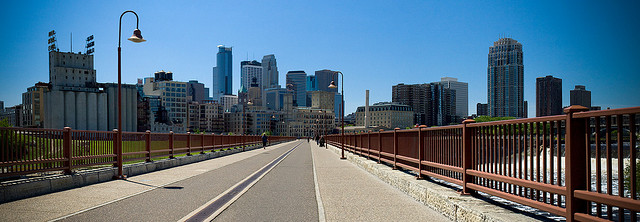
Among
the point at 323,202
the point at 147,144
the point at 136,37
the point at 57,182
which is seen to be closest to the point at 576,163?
the point at 323,202

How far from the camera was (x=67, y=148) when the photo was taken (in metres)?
13.2

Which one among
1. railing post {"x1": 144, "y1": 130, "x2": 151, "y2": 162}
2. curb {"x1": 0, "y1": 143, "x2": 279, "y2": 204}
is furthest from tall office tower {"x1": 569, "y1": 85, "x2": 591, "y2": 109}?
curb {"x1": 0, "y1": 143, "x2": 279, "y2": 204}

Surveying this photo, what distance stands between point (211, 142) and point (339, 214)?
24.8 metres

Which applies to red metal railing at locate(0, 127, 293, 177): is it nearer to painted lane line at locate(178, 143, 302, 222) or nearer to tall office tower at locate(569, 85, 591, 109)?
painted lane line at locate(178, 143, 302, 222)

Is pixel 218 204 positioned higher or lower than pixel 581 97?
lower

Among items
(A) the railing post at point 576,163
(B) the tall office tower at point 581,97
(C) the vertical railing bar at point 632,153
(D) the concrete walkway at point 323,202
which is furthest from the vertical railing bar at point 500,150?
(B) the tall office tower at point 581,97

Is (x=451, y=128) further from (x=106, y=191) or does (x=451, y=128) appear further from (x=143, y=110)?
(x=143, y=110)

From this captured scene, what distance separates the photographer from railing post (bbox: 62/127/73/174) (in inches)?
509

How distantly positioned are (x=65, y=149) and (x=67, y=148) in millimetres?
71

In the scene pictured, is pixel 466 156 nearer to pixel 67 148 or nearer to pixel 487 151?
pixel 487 151

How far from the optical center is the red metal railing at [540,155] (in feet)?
15.4

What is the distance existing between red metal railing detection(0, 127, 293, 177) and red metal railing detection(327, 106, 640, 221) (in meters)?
9.94

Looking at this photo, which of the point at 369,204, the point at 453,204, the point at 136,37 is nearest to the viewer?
the point at 453,204

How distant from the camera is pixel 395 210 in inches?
353
